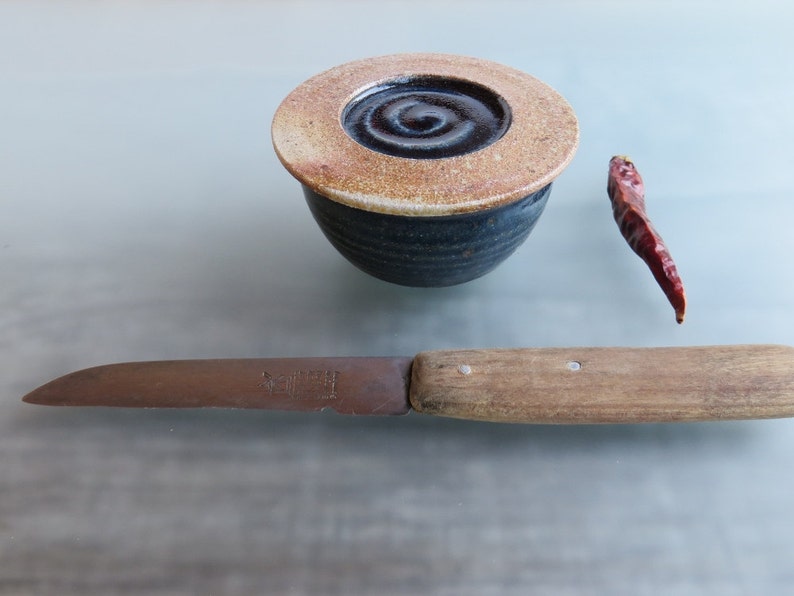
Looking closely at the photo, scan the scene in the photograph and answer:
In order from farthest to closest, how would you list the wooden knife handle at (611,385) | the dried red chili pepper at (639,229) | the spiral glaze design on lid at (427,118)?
the dried red chili pepper at (639,229)
the spiral glaze design on lid at (427,118)
the wooden knife handle at (611,385)

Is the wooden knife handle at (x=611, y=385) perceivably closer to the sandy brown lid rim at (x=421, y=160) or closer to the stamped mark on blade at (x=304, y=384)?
the stamped mark on blade at (x=304, y=384)

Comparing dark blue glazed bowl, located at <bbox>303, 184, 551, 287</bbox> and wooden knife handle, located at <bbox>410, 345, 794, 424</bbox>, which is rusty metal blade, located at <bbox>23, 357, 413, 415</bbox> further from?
dark blue glazed bowl, located at <bbox>303, 184, 551, 287</bbox>

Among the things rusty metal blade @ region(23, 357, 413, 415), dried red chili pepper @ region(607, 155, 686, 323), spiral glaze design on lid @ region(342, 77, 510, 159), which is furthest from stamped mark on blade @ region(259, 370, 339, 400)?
dried red chili pepper @ region(607, 155, 686, 323)

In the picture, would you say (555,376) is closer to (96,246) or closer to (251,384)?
(251,384)

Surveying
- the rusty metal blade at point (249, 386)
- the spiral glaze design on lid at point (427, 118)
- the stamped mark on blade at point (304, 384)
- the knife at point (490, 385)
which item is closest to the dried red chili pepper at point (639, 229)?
the knife at point (490, 385)

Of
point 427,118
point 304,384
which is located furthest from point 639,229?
point 304,384
